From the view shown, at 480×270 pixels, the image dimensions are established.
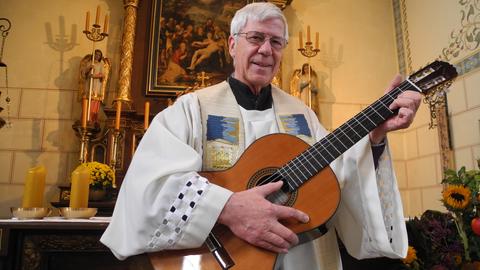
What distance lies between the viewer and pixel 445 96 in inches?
137

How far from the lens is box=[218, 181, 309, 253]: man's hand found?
1.22m

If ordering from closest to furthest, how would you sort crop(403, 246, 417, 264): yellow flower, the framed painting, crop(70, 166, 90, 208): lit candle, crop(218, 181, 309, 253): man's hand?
1. crop(218, 181, 309, 253): man's hand
2. crop(403, 246, 417, 264): yellow flower
3. crop(70, 166, 90, 208): lit candle
4. the framed painting

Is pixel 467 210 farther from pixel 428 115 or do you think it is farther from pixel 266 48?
pixel 428 115

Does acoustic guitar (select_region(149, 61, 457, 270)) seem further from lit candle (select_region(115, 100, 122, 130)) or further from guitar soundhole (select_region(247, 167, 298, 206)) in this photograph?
lit candle (select_region(115, 100, 122, 130))

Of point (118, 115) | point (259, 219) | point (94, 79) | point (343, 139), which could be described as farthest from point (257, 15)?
point (94, 79)

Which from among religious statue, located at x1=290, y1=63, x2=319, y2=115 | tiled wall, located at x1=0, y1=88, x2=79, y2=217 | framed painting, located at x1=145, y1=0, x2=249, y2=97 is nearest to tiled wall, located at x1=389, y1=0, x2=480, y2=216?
religious statue, located at x1=290, y1=63, x2=319, y2=115

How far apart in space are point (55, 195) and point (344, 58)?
10.7 ft

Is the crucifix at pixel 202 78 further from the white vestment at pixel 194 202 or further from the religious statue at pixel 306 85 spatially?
the white vestment at pixel 194 202

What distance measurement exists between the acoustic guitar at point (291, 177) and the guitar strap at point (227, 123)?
0.20 m

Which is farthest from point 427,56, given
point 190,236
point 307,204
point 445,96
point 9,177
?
point 9,177

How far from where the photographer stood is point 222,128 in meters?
1.66

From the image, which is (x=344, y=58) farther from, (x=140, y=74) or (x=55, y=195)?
(x=55, y=195)

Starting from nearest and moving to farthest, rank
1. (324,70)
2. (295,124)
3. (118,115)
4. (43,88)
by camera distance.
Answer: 1. (295,124)
2. (118,115)
3. (43,88)
4. (324,70)

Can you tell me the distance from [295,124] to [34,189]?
4.58ft
